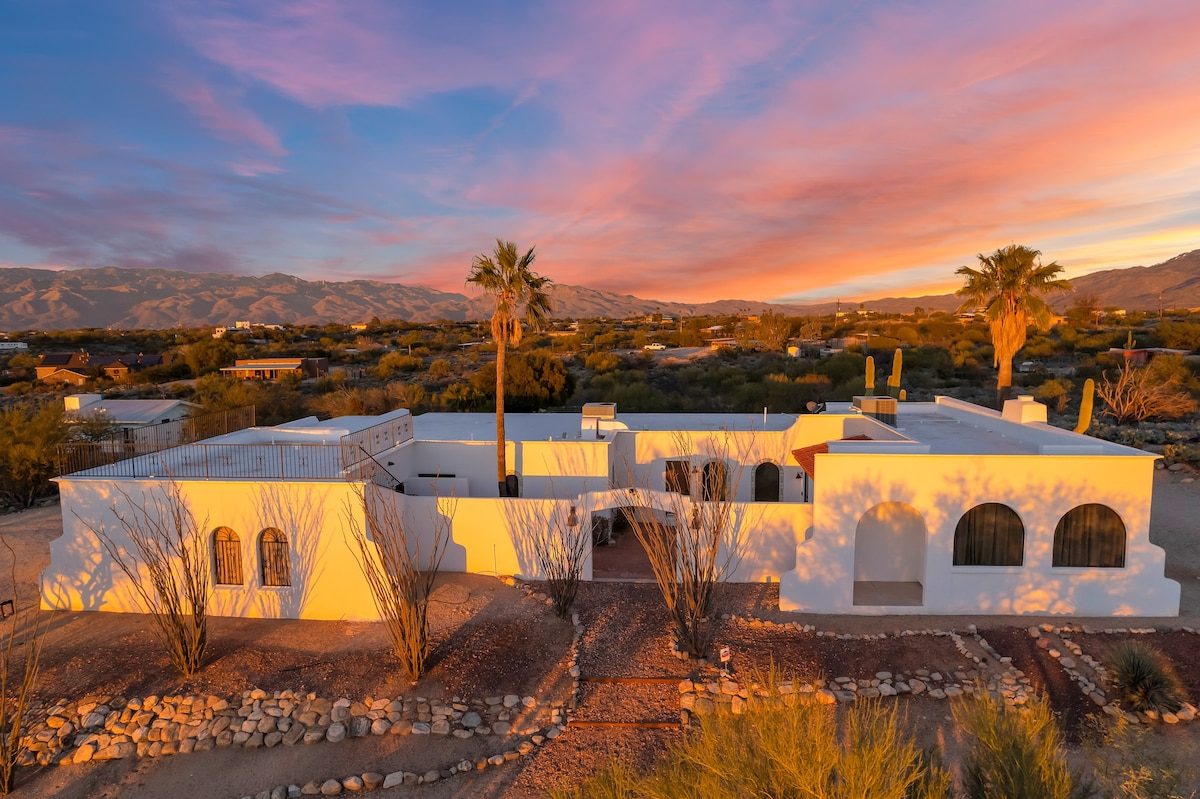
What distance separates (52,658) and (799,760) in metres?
12.6

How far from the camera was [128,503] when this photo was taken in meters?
12.0

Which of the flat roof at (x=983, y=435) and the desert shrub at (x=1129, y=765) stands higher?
the flat roof at (x=983, y=435)

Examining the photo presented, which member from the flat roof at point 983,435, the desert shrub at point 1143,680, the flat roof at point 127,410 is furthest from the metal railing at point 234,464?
the flat roof at point 127,410

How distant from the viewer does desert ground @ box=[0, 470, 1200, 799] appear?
26.7 ft

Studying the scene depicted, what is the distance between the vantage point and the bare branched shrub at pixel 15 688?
305 inches

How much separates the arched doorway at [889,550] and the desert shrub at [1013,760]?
774 cm

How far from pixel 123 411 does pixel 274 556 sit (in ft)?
64.0

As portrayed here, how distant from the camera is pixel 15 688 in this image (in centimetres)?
972

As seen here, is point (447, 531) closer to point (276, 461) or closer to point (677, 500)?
point (276, 461)

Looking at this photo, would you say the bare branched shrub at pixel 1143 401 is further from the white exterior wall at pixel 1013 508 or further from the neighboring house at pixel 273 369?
the neighboring house at pixel 273 369

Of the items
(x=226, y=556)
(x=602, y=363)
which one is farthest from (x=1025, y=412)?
(x=602, y=363)

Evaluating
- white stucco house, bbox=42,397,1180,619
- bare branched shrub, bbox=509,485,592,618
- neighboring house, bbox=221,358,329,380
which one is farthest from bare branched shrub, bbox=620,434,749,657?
neighboring house, bbox=221,358,329,380

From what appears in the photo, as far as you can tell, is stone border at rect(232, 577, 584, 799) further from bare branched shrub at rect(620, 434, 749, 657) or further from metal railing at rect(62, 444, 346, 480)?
metal railing at rect(62, 444, 346, 480)

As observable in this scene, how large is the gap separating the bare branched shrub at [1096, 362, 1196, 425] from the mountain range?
8483cm
